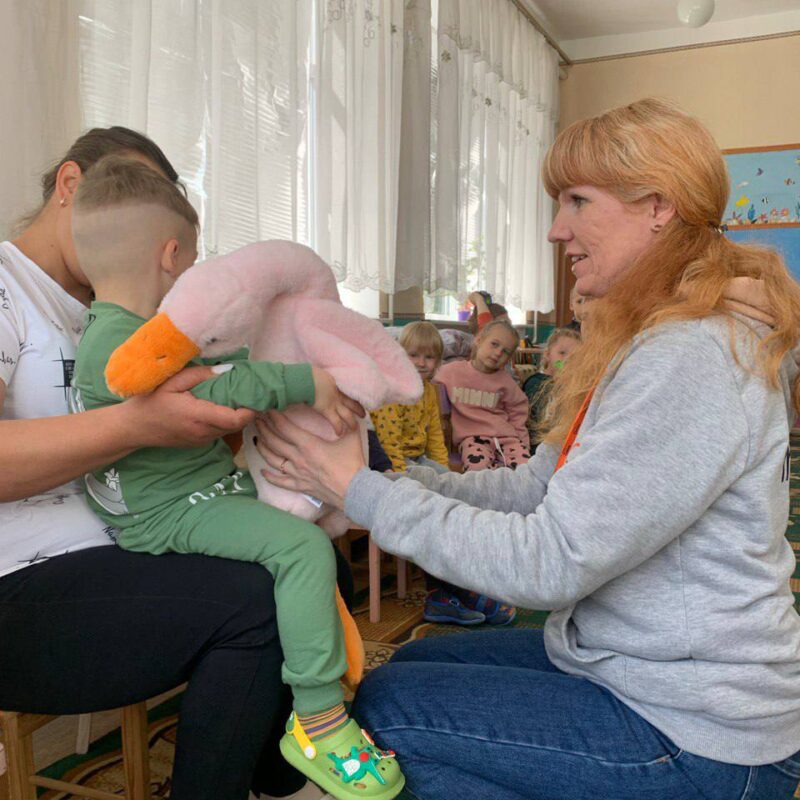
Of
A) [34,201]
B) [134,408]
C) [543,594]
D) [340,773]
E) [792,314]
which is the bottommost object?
[340,773]

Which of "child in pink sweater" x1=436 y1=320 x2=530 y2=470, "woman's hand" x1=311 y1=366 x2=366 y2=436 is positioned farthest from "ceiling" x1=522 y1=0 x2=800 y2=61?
"woman's hand" x1=311 y1=366 x2=366 y2=436

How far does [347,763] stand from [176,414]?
1.46 ft

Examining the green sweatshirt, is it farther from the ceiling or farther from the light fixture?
the ceiling

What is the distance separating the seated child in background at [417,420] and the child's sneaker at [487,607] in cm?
45

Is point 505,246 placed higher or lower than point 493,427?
higher

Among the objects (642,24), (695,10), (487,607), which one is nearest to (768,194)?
(642,24)

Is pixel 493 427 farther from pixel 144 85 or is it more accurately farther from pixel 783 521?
pixel 783 521

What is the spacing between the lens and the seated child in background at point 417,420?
8.86 ft

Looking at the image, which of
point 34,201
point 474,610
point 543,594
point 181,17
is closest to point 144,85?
point 181,17

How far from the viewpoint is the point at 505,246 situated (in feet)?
17.2

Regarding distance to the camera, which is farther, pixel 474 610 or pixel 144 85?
pixel 474 610

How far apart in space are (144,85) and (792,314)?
6.28ft

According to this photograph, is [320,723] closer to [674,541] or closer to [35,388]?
[674,541]

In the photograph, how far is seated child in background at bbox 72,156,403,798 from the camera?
36.2 inches
